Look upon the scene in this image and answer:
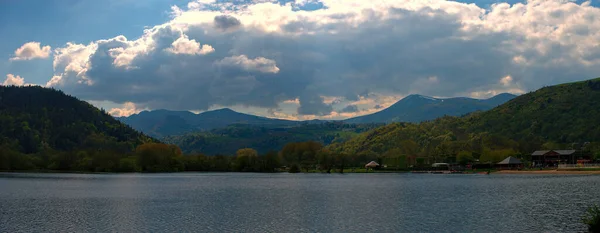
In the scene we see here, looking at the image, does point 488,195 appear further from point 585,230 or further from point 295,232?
point 295,232

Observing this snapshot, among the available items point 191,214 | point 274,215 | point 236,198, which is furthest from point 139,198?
point 274,215

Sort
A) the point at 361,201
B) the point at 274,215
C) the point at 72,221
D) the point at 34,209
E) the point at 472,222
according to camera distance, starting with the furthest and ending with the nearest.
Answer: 1. the point at 361,201
2. the point at 34,209
3. the point at 274,215
4. the point at 72,221
5. the point at 472,222

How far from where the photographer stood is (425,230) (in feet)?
165

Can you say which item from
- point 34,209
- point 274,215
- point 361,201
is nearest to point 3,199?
point 34,209

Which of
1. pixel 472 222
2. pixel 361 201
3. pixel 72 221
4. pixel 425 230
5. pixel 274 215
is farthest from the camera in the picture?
pixel 361 201

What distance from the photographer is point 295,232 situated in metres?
50.6

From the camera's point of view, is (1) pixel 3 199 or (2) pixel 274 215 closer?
(2) pixel 274 215

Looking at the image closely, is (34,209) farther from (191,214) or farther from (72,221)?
(191,214)

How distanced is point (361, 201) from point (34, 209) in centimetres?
4292

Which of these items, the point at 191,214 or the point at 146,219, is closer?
the point at 146,219

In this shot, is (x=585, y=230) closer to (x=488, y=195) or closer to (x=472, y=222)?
(x=472, y=222)

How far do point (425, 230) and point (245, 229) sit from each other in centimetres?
1654

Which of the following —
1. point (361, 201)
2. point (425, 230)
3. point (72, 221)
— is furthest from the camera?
point (361, 201)

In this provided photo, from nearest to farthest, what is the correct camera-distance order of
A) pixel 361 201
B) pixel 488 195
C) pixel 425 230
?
pixel 425 230
pixel 361 201
pixel 488 195
